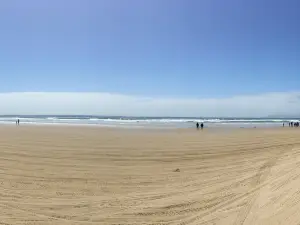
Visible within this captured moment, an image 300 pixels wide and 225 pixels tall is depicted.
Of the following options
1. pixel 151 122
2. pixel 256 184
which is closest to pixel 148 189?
pixel 256 184

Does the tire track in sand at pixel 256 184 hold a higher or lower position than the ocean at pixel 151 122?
lower

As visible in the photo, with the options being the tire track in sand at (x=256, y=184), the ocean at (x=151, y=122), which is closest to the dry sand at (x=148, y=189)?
the tire track in sand at (x=256, y=184)

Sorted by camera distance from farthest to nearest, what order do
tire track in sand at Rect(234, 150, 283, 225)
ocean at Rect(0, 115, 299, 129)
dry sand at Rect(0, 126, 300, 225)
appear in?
ocean at Rect(0, 115, 299, 129), dry sand at Rect(0, 126, 300, 225), tire track in sand at Rect(234, 150, 283, 225)

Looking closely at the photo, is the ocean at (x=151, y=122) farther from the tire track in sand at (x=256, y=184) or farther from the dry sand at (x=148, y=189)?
the tire track in sand at (x=256, y=184)

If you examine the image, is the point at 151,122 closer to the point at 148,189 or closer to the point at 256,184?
the point at 256,184

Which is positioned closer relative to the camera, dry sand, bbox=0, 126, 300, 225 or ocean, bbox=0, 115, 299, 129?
dry sand, bbox=0, 126, 300, 225

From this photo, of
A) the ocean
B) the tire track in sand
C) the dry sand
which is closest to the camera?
the tire track in sand

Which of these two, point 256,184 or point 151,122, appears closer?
point 256,184

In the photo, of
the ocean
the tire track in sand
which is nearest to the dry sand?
the tire track in sand

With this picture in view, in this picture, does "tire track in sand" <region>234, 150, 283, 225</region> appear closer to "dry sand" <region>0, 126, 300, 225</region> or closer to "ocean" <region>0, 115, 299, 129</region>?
"dry sand" <region>0, 126, 300, 225</region>

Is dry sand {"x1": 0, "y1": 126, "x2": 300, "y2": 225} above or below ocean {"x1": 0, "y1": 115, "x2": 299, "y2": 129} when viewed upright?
below

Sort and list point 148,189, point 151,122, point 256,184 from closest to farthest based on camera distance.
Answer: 1. point 148,189
2. point 256,184
3. point 151,122

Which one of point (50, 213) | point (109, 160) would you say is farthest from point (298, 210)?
point (109, 160)

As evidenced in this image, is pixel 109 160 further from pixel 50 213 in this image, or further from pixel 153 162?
pixel 50 213
